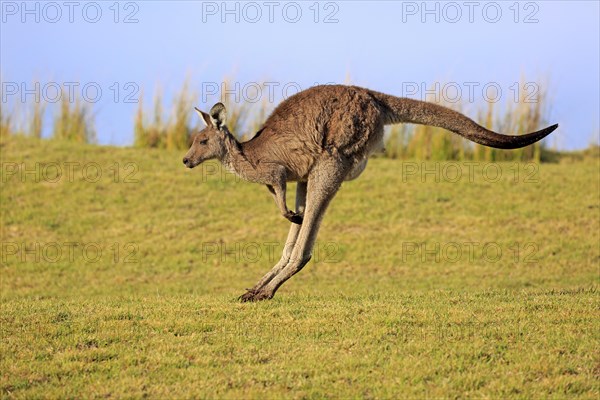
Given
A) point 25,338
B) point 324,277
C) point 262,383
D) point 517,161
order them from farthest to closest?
point 517,161
point 324,277
point 25,338
point 262,383

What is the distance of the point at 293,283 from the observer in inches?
644

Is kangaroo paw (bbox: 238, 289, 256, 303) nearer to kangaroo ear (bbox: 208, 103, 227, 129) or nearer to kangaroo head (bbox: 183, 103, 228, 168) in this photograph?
kangaroo head (bbox: 183, 103, 228, 168)

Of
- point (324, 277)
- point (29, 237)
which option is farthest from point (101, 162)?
point (324, 277)

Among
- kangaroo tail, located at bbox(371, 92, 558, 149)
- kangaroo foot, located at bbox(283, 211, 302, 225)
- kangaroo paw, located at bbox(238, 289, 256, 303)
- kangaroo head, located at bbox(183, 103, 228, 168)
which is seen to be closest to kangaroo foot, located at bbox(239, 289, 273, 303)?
kangaroo paw, located at bbox(238, 289, 256, 303)

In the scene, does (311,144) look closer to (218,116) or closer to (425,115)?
(218,116)

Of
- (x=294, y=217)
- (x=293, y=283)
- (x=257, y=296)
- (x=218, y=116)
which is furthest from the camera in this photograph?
(x=293, y=283)

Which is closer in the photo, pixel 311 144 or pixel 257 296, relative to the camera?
pixel 311 144

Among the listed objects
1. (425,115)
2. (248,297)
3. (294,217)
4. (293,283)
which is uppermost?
(425,115)

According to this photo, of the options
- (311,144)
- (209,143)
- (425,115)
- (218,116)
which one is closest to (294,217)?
(311,144)

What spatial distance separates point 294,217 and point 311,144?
837 millimetres

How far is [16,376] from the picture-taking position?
24.0 feet

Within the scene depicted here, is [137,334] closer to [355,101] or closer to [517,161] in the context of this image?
[355,101]

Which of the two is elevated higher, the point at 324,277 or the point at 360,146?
the point at 360,146

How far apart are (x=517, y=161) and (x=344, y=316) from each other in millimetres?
15798
